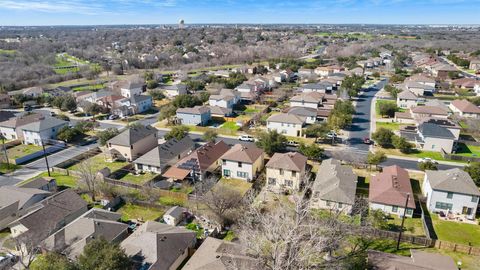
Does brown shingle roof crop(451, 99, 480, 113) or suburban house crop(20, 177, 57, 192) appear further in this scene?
brown shingle roof crop(451, 99, 480, 113)

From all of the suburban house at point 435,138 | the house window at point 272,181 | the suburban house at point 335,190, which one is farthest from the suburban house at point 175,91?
the suburban house at point 435,138

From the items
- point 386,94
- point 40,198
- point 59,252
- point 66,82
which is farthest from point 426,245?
point 66,82

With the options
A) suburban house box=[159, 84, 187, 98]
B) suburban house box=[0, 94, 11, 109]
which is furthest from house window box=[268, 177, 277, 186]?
suburban house box=[0, 94, 11, 109]

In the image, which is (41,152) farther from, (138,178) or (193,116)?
(193,116)

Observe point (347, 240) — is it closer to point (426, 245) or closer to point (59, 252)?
point (426, 245)

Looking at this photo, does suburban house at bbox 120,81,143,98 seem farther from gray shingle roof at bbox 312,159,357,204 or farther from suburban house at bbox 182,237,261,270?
suburban house at bbox 182,237,261,270

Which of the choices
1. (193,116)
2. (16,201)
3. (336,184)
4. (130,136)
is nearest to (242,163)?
(336,184)
